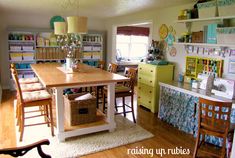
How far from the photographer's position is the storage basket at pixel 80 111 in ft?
9.78

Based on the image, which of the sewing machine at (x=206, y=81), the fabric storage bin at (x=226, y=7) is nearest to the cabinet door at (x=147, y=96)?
the sewing machine at (x=206, y=81)

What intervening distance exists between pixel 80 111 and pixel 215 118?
1810 millimetres

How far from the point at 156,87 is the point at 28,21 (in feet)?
13.4

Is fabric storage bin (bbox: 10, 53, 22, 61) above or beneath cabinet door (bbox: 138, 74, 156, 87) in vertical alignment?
above

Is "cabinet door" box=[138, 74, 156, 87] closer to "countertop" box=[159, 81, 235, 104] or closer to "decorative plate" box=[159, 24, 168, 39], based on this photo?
"countertop" box=[159, 81, 235, 104]

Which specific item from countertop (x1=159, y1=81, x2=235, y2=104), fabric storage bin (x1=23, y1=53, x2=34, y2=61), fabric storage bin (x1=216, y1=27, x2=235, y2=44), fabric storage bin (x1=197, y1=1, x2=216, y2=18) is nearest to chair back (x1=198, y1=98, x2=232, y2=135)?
countertop (x1=159, y1=81, x2=235, y2=104)

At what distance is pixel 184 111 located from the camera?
331 cm

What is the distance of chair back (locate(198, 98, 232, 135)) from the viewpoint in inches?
91.4

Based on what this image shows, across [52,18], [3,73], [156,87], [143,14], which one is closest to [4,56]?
A: [3,73]

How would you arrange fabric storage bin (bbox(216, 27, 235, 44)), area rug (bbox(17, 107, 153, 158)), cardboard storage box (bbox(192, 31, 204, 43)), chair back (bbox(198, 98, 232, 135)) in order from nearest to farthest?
1. chair back (bbox(198, 98, 232, 135))
2. area rug (bbox(17, 107, 153, 158))
3. fabric storage bin (bbox(216, 27, 235, 44))
4. cardboard storage box (bbox(192, 31, 204, 43))

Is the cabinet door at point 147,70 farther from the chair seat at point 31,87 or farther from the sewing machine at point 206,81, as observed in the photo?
the chair seat at point 31,87

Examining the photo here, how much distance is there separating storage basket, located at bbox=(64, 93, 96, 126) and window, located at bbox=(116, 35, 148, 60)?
15.4ft

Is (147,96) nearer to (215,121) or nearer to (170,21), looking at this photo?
(170,21)

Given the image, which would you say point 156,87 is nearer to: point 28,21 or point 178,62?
point 178,62
